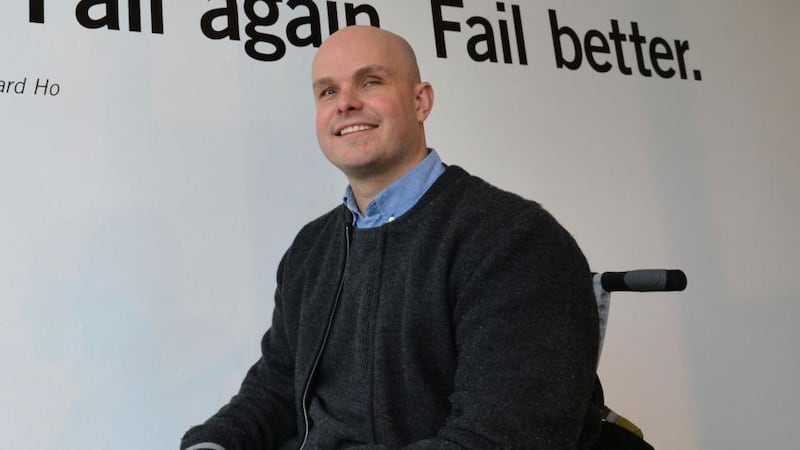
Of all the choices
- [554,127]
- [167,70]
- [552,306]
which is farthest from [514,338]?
[554,127]

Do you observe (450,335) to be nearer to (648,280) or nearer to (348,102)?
(648,280)

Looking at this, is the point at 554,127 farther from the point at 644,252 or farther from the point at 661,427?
the point at 661,427

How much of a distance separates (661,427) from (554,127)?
990mm

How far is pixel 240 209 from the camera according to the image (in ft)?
6.61

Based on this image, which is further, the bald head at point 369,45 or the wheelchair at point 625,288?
the bald head at point 369,45

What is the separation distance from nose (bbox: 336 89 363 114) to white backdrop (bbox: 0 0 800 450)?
732 millimetres

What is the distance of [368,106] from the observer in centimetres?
136

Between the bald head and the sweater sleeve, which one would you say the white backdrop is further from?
the bald head

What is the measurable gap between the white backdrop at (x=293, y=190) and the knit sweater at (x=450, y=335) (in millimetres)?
555

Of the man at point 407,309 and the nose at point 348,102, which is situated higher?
the nose at point 348,102

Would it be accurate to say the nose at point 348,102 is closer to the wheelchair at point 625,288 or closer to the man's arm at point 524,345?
the man's arm at point 524,345

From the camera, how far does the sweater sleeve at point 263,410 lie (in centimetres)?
129

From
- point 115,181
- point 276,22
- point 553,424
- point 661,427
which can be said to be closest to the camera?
point 553,424

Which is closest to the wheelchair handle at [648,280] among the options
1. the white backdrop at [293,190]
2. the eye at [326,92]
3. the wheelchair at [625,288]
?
the wheelchair at [625,288]
